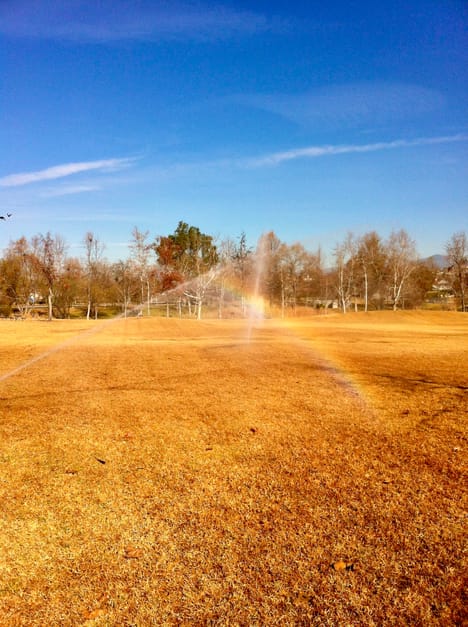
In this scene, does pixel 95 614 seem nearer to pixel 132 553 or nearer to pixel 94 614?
pixel 94 614

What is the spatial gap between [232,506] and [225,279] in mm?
60688

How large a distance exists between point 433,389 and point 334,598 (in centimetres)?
763


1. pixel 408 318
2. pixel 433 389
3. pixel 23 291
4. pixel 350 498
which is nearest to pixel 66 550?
pixel 350 498

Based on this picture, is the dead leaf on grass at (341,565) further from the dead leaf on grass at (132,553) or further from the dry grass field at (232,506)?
the dead leaf on grass at (132,553)

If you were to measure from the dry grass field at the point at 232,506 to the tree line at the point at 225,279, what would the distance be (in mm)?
47715

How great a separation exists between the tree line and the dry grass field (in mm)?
47715

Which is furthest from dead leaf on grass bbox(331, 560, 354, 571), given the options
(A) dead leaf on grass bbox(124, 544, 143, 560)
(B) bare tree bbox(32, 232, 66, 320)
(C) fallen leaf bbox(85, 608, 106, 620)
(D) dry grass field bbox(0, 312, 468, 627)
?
(B) bare tree bbox(32, 232, 66, 320)

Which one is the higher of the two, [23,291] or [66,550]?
[23,291]

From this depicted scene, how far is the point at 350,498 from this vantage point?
462 cm

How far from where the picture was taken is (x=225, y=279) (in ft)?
212

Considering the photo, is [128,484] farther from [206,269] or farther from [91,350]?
[206,269]

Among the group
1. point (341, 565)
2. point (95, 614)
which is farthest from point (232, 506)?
point (95, 614)

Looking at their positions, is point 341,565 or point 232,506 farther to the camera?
point 232,506

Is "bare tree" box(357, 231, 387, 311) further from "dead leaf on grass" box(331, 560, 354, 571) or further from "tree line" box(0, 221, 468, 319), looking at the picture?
"dead leaf on grass" box(331, 560, 354, 571)
